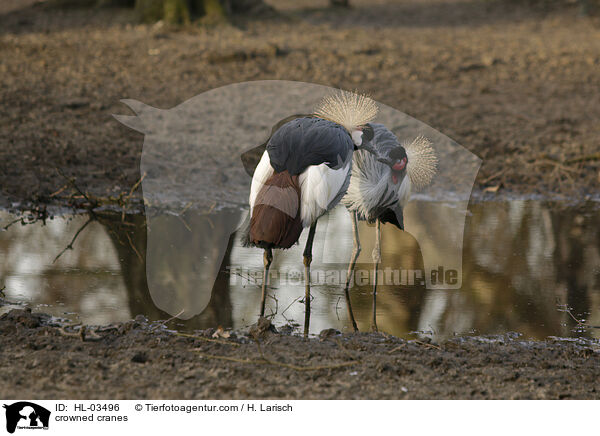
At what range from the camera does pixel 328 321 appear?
5020 millimetres

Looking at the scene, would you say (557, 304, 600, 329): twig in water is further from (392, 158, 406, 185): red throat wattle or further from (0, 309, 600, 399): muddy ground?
(392, 158, 406, 185): red throat wattle

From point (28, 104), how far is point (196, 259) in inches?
176

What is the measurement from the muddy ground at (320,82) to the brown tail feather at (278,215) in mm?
A: 566

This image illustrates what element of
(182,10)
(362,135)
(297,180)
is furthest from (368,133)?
(182,10)

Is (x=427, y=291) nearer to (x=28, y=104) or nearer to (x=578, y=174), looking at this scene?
(x=578, y=174)

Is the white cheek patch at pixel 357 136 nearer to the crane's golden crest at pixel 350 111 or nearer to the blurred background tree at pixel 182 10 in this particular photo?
the crane's golden crest at pixel 350 111

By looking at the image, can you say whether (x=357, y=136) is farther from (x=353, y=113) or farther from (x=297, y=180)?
(x=297, y=180)

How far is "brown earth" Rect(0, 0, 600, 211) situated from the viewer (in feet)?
27.9

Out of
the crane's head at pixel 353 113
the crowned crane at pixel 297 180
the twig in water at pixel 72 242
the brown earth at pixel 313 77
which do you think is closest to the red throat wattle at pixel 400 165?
the crane's head at pixel 353 113
